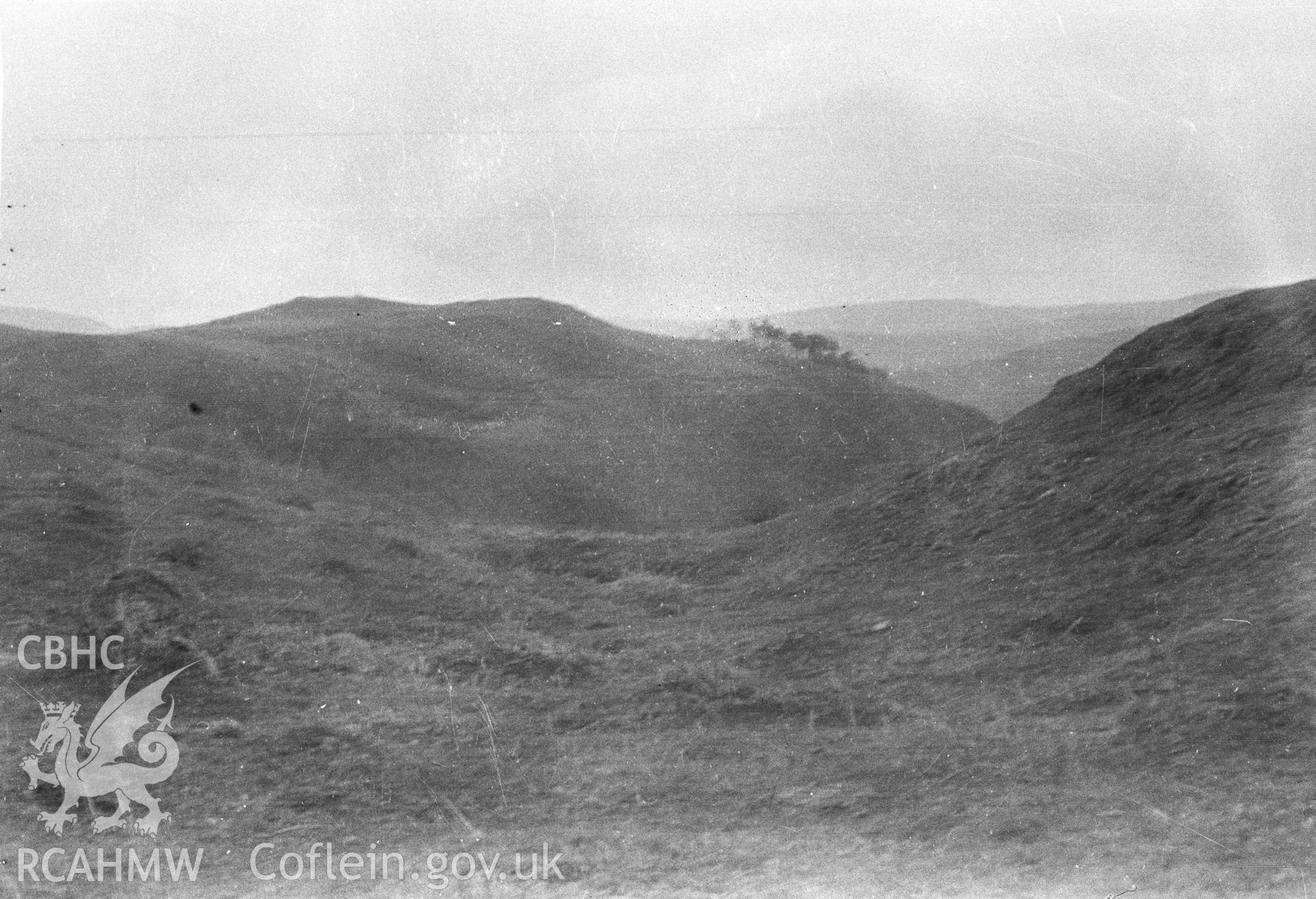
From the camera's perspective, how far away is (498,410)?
19.8 feet

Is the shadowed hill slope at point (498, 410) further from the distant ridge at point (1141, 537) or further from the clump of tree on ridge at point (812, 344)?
the distant ridge at point (1141, 537)

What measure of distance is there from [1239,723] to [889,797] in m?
1.76

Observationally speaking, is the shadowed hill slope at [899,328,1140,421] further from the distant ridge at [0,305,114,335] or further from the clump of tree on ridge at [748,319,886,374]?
the distant ridge at [0,305,114,335]

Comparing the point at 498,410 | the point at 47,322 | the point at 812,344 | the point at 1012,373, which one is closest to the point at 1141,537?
the point at 1012,373

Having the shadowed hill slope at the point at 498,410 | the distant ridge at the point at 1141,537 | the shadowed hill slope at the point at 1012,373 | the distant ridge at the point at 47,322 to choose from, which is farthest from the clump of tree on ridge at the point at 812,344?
the distant ridge at the point at 47,322

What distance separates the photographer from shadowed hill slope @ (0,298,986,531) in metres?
5.66

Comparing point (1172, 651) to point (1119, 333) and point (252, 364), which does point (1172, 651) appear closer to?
point (1119, 333)

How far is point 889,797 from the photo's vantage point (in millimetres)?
4875

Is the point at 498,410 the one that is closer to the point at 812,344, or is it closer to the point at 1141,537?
the point at 812,344

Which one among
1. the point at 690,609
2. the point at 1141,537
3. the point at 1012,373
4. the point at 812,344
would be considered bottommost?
the point at 690,609

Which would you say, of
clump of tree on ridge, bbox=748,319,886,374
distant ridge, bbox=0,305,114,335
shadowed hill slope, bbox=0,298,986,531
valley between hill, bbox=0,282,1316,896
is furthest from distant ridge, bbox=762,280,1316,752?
distant ridge, bbox=0,305,114,335

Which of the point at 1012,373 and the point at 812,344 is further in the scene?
the point at 1012,373

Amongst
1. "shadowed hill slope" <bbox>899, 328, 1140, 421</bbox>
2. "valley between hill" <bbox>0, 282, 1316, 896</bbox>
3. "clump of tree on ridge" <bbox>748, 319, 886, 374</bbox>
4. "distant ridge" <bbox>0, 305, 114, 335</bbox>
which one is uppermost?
"distant ridge" <bbox>0, 305, 114, 335</bbox>

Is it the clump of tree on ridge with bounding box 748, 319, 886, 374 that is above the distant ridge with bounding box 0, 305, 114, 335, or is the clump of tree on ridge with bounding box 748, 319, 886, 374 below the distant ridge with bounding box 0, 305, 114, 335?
below
